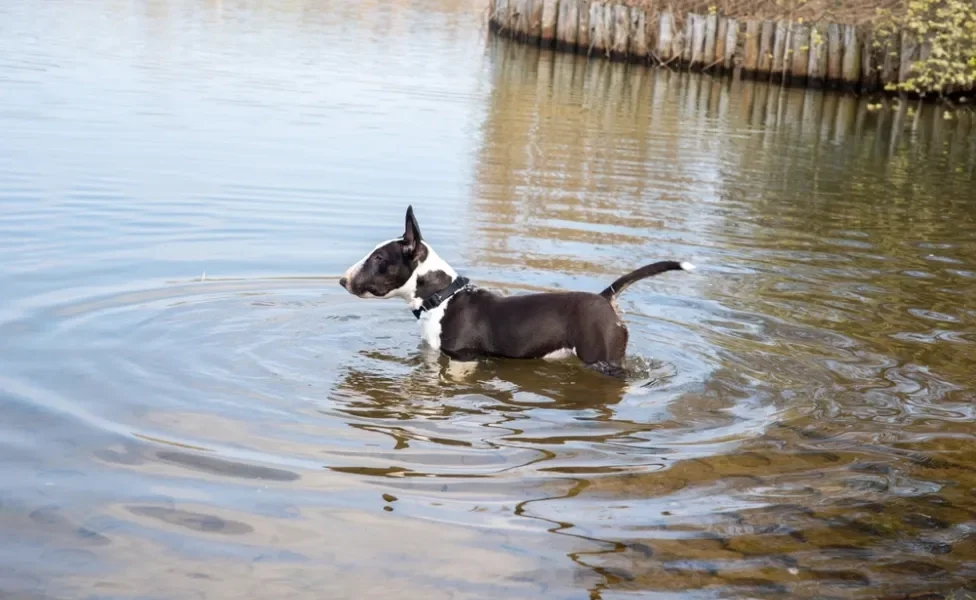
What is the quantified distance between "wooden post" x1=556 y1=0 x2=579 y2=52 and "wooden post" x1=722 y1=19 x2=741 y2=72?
4.84 m

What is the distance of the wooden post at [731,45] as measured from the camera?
101ft

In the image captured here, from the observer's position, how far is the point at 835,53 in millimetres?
29156

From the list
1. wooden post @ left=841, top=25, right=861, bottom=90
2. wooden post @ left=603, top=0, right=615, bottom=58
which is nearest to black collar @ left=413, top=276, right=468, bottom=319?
wooden post @ left=841, top=25, right=861, bottom=90

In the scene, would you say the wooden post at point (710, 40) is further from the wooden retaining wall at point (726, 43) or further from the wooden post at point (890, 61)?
the wooden post at point (890, 61)

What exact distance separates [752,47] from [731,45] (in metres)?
0.65

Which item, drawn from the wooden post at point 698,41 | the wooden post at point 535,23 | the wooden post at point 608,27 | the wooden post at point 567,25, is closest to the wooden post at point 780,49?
the wooden post at point 698,41

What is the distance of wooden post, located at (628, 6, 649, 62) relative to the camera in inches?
1272

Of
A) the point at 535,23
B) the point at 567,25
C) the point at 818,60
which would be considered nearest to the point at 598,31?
the point at 567,25

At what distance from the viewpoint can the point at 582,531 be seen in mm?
5746

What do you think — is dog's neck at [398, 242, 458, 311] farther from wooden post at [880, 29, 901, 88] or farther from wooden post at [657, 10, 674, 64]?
wooden post at [657, 10, 674, 64]

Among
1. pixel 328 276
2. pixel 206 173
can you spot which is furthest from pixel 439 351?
pixel 206 173

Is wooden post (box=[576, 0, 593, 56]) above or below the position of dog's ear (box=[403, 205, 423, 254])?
above

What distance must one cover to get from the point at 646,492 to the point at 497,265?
17.3 feet

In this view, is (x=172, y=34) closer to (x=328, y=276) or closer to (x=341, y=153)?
(x=341, y=153)
